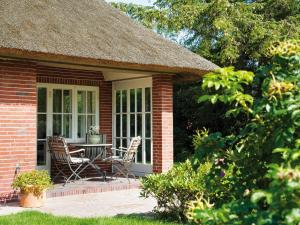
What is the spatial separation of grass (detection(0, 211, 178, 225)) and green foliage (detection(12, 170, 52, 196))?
96 centimetres

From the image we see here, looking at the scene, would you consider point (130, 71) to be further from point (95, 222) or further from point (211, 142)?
point (211, 142)

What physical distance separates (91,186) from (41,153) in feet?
5.57

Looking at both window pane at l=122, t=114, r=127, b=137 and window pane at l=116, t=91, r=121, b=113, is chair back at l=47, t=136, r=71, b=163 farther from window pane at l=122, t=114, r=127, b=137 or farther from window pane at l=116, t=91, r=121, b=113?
window pane at l=116, t=91, r=121, b=113

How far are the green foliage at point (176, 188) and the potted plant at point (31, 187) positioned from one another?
190 centimetres

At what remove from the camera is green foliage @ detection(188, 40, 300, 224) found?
1938 millimetres

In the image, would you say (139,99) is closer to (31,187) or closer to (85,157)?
(85,157)

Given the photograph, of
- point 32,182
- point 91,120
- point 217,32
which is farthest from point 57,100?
point 217,32

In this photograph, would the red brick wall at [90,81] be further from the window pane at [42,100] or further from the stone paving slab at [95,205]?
the stone paving slab at [95,205]

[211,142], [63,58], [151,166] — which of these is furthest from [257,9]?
[211,142]

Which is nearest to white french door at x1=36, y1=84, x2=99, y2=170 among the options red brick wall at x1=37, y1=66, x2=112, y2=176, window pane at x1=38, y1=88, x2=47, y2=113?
window pane at x1=38, y1=88, x2=47, y2=113

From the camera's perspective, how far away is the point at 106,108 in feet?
36.7

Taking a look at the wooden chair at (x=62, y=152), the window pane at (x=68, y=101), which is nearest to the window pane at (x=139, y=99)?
the window pane at (x=68, y=101)

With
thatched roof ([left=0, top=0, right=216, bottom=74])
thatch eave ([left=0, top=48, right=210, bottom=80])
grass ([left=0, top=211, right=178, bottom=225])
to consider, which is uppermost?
thatched roof ([left=0, top=0, right=216, bottom=74])

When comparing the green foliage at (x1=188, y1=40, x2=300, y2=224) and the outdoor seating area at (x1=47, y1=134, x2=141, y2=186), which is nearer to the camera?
the green foliage at (x1=188, y1=40, x2=300, y2=224)
